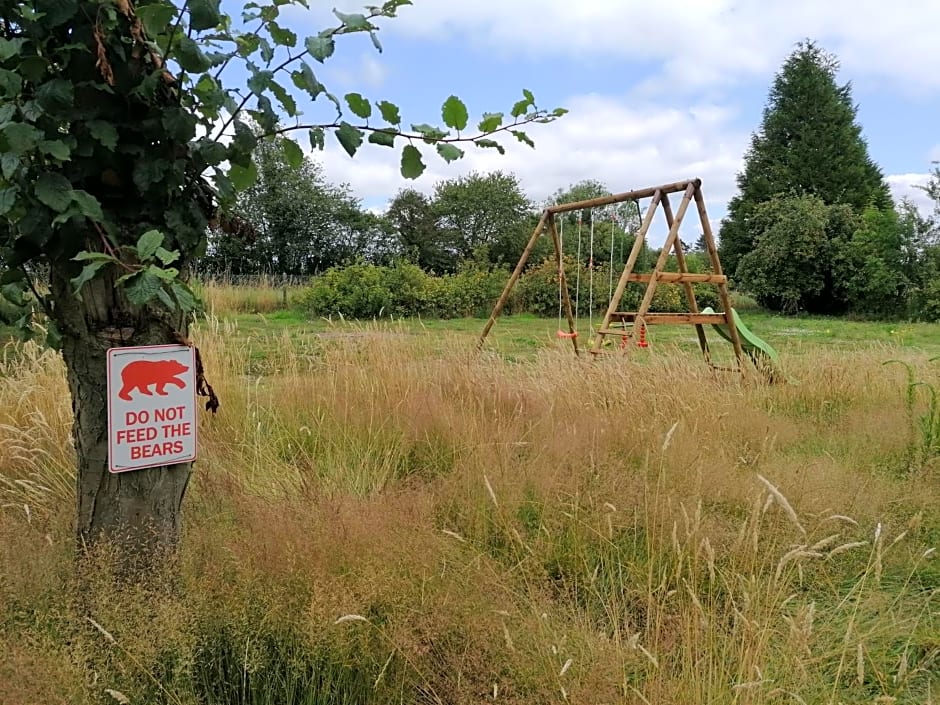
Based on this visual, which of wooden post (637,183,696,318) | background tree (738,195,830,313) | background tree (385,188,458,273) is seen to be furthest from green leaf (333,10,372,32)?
background tree (385,188,458,273)

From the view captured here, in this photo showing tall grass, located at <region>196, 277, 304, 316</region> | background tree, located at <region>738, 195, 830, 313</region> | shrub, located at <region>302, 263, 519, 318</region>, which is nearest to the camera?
shrub, located at <region>302, 263, 519, 318</region>

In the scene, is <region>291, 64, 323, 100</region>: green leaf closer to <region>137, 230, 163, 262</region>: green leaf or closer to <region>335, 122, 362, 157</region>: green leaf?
<region>335, 122, 362, 157</region>: green leaf

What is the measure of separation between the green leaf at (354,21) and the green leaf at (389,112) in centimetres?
15

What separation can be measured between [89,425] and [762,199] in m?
24.8

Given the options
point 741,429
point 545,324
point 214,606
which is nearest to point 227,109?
point 214,606

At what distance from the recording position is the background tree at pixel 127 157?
3.58 feet

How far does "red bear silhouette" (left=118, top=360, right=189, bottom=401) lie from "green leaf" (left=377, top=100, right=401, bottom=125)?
2.12ft

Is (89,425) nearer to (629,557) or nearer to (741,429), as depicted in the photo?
(629,557)

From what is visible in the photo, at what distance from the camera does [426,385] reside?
3.43 m

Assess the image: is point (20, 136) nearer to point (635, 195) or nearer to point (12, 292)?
point (12, 292)

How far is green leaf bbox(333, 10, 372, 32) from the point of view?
113cm

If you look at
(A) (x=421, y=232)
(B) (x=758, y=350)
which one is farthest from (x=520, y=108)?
(A) (x=421, y=232)

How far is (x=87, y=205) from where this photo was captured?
1.10 m

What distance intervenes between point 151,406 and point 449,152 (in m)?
0.77
